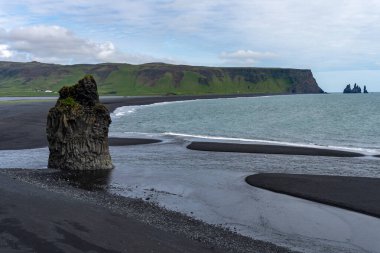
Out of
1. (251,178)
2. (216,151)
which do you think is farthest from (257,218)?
(216,151)

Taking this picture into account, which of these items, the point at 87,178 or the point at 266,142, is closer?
the point at 87,178

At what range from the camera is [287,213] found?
26969 mm

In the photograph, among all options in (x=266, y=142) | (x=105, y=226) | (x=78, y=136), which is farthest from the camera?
(x=266, y=142)

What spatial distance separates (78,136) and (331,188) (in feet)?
74.7

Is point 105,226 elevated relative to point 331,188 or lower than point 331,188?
elevated

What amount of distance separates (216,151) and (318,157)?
12.6m

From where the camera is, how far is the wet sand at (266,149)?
51.7 meters

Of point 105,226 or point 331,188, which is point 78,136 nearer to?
point 105,226

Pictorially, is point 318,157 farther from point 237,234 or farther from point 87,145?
point 237,234

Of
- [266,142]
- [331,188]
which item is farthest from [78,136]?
[266,142]

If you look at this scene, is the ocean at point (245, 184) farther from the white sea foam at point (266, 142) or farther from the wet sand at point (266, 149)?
the wet sand at point (266, 149)

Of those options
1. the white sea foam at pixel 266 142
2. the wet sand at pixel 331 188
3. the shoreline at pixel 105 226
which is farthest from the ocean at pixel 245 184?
the shoreline at pixel 105 226

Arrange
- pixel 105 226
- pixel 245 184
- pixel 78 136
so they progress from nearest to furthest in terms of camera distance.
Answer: pixel 105 226 → pixel 245 184 → pixel 78 136

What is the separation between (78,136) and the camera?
38531 millimetres
